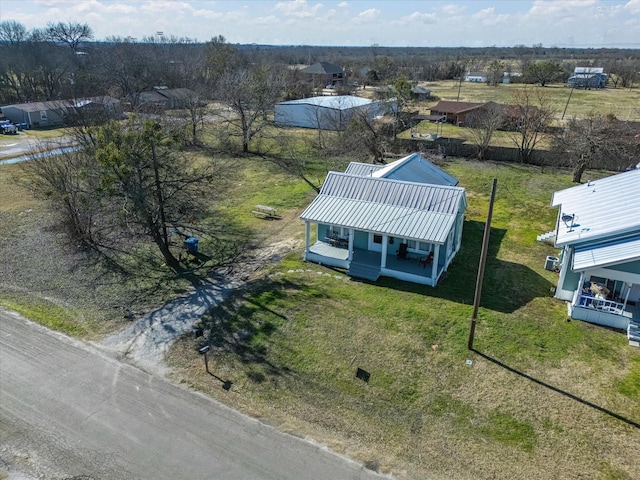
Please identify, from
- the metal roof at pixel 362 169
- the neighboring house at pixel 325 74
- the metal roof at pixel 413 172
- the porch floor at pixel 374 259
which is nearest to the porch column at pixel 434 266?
the porch floor at pixel 374 259

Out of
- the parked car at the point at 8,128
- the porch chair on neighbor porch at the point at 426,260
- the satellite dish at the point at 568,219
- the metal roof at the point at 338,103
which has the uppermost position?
the metal roof at the point at 338,103

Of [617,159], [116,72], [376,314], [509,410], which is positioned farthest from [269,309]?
[116,72]

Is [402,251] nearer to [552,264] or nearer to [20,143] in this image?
[552,264]

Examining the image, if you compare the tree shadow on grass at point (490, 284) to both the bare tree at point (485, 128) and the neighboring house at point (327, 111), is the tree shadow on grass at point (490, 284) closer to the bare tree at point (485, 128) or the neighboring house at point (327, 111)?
the bare tree at point (485, 128)

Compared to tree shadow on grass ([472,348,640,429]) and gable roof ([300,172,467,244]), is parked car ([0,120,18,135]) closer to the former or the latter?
gable roof ([300,172,467,244])

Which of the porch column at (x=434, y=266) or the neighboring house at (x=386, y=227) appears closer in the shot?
the porch column at (x=434, y=266)

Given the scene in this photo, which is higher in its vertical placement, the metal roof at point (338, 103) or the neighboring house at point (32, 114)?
the metal roof at point (338, 103)

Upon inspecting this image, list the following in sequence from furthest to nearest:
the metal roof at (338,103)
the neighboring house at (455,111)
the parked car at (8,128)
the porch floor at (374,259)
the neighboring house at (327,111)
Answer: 1. the neighboring house at (455,111)
2. the parked car at (8,128)
3. the metal roof at (338,103)
4. the neighboring house at (327,111)
5. the porch floor at (374,259)
